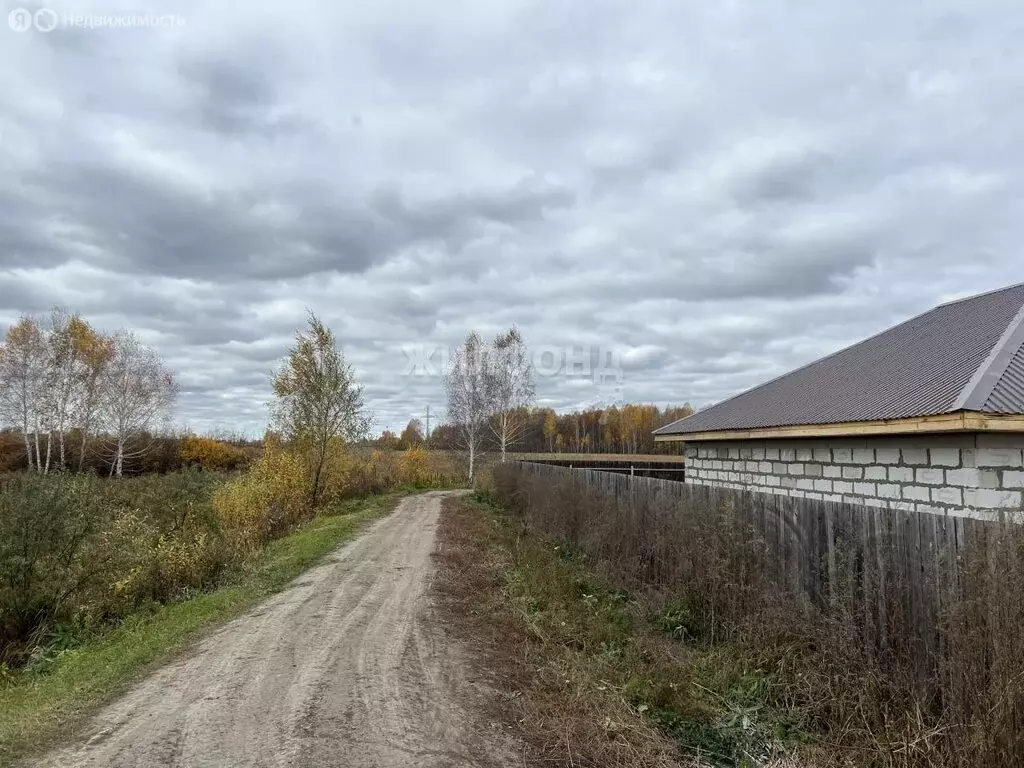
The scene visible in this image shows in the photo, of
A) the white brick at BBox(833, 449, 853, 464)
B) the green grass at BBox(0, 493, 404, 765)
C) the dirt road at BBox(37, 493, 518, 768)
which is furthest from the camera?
→ the white brick at BBox(833, 449, 853, 464)

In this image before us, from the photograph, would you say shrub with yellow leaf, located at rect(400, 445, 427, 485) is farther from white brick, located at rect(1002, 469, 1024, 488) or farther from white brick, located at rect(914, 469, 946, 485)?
white brick, located at rect(1002, 469, 1024, 488)

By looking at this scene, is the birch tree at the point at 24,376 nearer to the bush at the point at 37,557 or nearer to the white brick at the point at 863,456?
the bush at the point at 37,557

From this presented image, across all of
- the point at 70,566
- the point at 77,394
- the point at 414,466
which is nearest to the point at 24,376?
the point at 77,394

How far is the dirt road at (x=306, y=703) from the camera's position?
4016mm

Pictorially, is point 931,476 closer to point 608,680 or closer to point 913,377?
point 913,377

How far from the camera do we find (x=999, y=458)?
5.64 meters

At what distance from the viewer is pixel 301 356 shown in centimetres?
2116

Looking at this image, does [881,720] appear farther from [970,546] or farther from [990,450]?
[990,450]

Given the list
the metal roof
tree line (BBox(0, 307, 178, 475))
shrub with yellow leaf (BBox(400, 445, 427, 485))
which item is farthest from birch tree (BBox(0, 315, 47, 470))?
the metal roof

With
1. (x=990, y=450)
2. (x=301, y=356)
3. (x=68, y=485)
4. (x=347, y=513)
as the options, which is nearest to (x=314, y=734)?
(x=990, y=450)

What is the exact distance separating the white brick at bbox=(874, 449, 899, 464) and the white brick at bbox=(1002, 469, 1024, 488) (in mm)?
1138

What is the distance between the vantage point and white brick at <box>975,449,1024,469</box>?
561 cm

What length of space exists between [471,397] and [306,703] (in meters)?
32.0

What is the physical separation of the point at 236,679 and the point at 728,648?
14.2 feet
